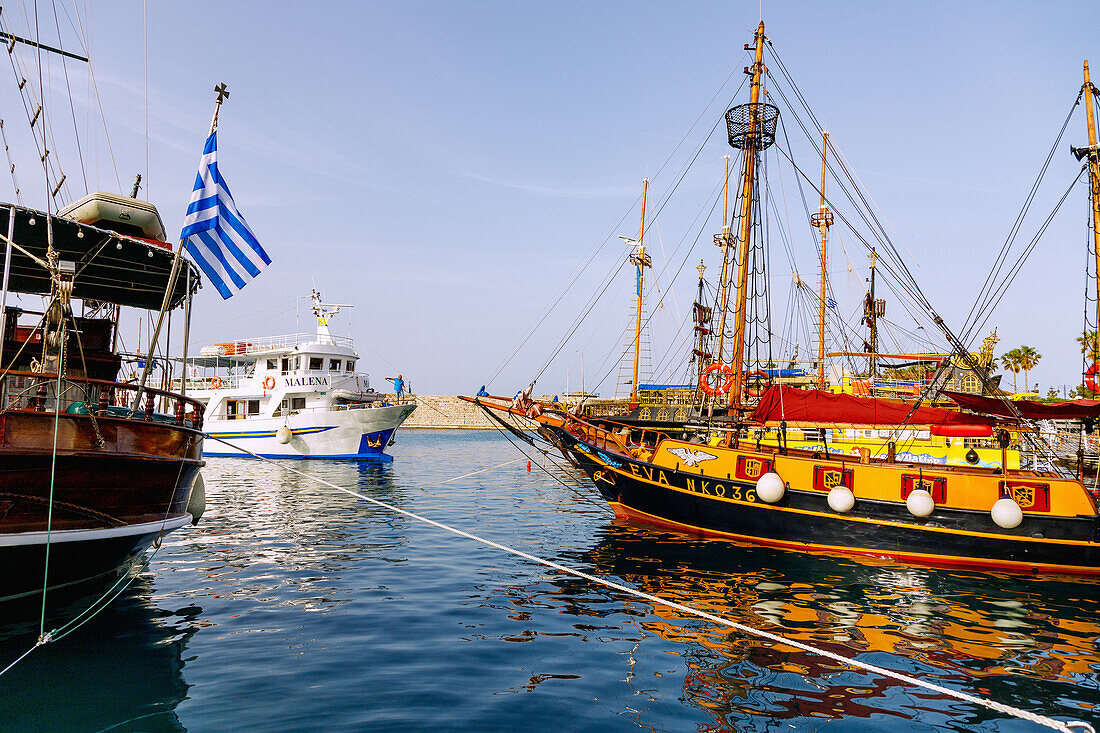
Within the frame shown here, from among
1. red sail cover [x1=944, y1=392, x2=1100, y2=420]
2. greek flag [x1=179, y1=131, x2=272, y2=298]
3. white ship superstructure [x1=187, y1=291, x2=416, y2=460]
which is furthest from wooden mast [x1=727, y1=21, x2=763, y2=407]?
white ship superstructure [x1=187, y1=291, x2=416, y2=460]

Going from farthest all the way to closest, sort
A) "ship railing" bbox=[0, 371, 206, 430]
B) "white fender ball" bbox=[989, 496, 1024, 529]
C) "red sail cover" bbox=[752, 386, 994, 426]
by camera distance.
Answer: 1. "red sail cover" bbox=[752, 386, 994, 426]
2. "white fender ball" bbox=[989, 496, 1024, 529]
3. "ship railing" bbox=[0, 371, 206, 430]

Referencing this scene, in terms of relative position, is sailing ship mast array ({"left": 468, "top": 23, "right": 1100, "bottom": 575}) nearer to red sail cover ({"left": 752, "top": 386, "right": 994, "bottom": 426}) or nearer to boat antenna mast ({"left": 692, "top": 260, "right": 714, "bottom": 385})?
red sail cover ({"left": 752, "top": 386, "right": 994, "bottom": 426})

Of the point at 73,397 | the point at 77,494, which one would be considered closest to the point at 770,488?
the point at 77,494

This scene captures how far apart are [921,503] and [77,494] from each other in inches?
585

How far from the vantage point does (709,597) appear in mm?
10500

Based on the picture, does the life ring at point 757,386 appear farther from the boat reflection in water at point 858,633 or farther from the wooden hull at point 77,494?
the wooden hull at point 77,494

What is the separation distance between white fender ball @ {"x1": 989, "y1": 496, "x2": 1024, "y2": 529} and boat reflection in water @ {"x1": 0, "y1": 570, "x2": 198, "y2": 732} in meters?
14.3

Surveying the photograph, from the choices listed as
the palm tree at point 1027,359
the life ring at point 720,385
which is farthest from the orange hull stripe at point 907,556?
the palm tree at point 1027,359

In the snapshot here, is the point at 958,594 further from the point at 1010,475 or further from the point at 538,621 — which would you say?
the point at 538,621

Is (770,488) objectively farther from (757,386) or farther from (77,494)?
(77,494)

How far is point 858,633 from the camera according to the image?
8.82 m

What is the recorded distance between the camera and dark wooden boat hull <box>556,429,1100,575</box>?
504 inches

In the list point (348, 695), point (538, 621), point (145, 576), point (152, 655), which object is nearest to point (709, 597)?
point (538, 621)

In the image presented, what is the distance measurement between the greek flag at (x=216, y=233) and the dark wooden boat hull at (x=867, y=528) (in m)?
11.0
